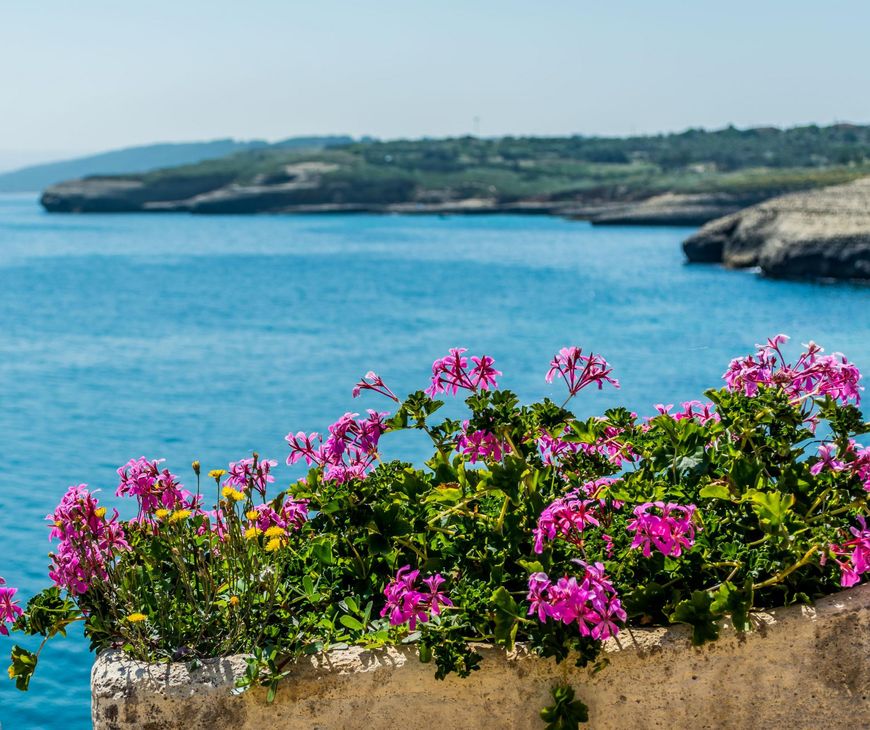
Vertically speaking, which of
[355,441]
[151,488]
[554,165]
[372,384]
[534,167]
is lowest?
[151,488]

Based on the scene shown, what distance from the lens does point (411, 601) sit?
9.36ft

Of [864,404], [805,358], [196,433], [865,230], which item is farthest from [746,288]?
[805,358]

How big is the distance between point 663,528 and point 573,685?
1.63 feet

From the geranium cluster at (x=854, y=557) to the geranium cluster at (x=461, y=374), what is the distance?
105 cm

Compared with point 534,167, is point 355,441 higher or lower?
lower

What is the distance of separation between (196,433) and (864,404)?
29.7 feet

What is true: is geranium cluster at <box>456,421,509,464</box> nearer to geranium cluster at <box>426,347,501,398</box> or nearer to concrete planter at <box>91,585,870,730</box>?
geranium cluster at <box>426,347,501,398</box>

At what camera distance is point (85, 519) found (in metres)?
3.16

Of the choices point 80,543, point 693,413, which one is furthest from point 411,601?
point 693,413

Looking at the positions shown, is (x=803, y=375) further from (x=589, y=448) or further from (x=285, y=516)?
(x=285, y=516)

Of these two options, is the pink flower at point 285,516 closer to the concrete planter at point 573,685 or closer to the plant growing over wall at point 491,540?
the plant growing over wall at point 491,540

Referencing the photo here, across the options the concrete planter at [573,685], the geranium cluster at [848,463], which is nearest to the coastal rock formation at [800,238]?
the geranium cluster at [848,463]

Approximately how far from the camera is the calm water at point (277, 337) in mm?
12945

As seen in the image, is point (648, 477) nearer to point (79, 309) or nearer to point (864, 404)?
point (864, 404)
